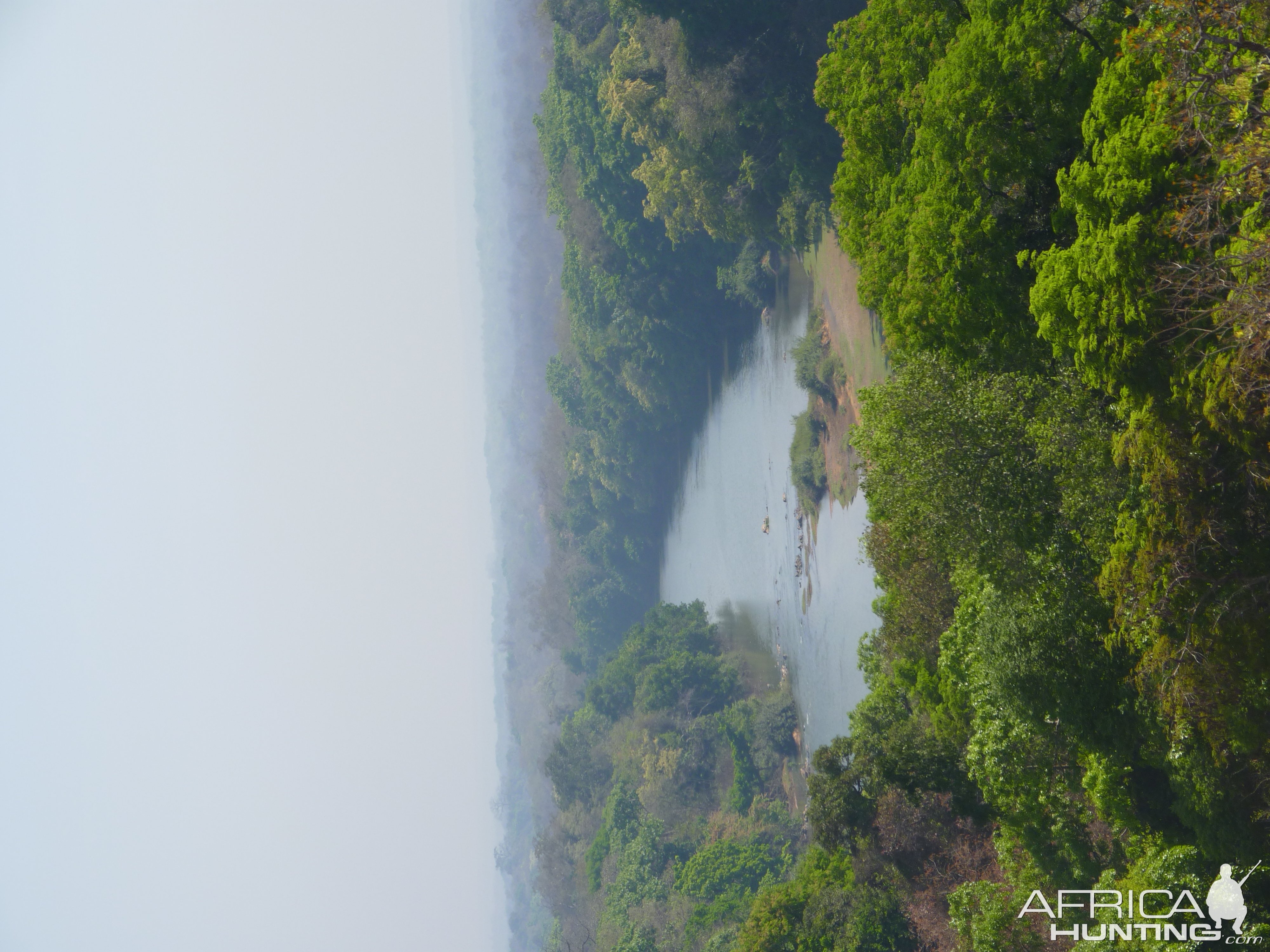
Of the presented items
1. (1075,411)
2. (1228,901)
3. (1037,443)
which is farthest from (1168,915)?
(1075,411)

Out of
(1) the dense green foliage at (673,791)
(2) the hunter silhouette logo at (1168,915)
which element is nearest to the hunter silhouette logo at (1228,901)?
(2) the hunter silhouette logo at (1168,915)

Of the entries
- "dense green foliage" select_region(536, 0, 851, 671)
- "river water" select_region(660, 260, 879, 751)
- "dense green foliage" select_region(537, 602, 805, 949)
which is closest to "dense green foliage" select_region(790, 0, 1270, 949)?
"dense green foliage" select_region(536, 0, 851, 671)

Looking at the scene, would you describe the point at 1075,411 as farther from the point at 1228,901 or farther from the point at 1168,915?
the point at 1168,915

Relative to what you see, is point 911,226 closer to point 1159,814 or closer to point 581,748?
point 1159,814

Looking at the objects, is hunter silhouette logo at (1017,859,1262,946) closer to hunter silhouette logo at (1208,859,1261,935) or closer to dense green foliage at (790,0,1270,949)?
hunter silhouette logo at (1208,859,1261,935)

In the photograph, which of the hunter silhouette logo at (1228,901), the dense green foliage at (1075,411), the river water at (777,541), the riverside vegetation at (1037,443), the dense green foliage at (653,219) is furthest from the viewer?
the river water at (777,541)

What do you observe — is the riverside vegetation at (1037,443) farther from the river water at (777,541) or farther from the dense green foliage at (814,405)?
the river water at (777,541)
